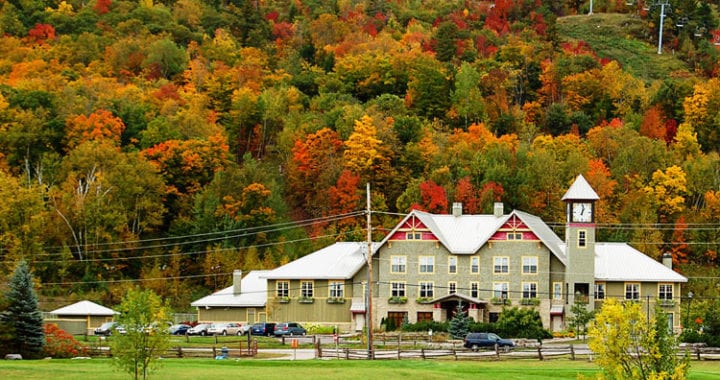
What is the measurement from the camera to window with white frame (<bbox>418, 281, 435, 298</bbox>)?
320 ft

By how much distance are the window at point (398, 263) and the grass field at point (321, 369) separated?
90.4 ft

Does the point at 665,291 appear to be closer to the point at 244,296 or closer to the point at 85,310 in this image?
the point at 244,296

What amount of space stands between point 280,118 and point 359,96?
19.1 m

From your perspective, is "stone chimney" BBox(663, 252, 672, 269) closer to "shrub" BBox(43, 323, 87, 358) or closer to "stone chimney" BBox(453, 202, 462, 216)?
"stone chimney" BBox(453, 202, 462, 216)

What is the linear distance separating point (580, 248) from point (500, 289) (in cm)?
623

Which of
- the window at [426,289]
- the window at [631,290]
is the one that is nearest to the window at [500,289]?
the window at [426,289]

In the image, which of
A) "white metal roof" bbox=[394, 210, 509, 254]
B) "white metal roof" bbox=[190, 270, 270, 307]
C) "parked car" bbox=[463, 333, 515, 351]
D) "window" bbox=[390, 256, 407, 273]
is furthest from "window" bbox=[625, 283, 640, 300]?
"white metal roof" bbox=[190, 270, 270, 307]

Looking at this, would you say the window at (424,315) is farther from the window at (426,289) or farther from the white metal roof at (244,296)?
the white metal roof at (244,296)

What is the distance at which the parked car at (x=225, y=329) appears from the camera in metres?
91.9

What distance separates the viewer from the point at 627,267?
9850 centimetres

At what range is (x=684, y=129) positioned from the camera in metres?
136

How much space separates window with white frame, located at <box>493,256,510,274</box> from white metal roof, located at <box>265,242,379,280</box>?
8503mm

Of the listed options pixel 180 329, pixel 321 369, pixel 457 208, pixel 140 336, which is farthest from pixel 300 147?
pixel 140 336

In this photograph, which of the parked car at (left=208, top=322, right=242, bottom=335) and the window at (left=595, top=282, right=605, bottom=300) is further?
the window at (left=595, top=282, right=605, bottom=300)
